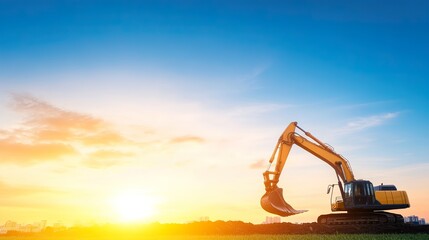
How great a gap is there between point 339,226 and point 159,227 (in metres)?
22.6

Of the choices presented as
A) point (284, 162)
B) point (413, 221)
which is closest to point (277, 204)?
point (284, 162)

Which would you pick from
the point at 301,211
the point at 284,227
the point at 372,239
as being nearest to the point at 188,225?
the point at 284,227

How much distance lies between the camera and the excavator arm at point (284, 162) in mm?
25031

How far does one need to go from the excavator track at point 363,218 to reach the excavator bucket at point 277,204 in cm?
458

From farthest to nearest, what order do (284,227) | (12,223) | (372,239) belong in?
(12,223) → (284,227) → (372,239)

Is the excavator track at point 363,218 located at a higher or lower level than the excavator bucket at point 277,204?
lower

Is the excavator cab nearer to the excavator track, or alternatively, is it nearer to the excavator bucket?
the excavator track

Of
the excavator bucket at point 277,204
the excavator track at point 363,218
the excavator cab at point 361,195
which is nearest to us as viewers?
the excavator bucket at point 277,204

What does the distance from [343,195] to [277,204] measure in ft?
17.6

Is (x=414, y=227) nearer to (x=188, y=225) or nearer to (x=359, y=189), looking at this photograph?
(x=359, y=189)

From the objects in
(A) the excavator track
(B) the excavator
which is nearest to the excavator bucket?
(B) the excavator

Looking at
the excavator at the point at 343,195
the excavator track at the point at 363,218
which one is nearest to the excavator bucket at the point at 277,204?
the excavator at the point at 343,195

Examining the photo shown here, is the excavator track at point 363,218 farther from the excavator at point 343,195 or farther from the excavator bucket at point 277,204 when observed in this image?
the excavator bucket at point 277,204

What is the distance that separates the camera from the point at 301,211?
25125mm
